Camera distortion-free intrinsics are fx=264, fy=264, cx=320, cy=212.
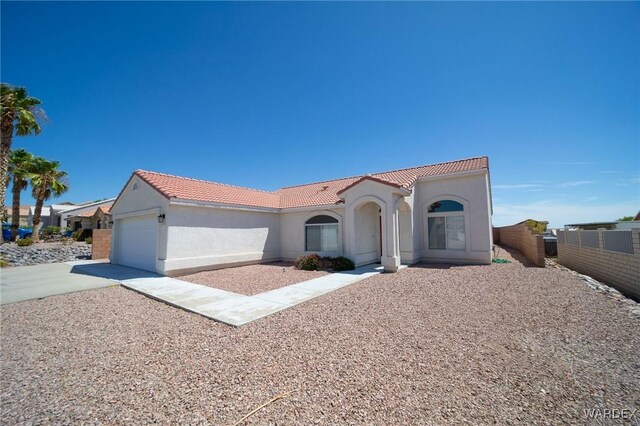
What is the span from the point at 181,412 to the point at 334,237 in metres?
13.5

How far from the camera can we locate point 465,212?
14820 millimetres

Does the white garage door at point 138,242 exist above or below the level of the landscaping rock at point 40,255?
above

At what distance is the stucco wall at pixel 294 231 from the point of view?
17200mm

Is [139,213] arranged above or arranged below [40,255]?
above

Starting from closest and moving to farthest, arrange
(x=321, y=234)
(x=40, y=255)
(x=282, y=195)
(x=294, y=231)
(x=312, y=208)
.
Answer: (x=321, y=234)
(x=312, y=208)
(x=294, y=231)
(x=40, y=255)
(x=282, y=195)

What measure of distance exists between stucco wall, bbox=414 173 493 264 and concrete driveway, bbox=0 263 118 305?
1583 cm

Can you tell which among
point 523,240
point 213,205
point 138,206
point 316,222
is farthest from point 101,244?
point 523,240

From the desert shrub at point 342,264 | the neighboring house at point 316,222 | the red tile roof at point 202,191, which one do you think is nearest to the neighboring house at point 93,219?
the neighboring house at point 316,222

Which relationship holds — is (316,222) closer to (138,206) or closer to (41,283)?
(138,206)

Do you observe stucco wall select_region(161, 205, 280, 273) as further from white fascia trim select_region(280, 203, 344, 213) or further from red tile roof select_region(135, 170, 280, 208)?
white fascia trim select_region(280, 203, 344, 213)

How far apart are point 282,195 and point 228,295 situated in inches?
553

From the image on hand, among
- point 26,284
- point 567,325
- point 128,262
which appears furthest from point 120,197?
point 567,325

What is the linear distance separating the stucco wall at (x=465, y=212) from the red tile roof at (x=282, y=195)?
68 cm

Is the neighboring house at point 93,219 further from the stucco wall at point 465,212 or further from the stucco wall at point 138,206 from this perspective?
the stucco wall at point 465,212
